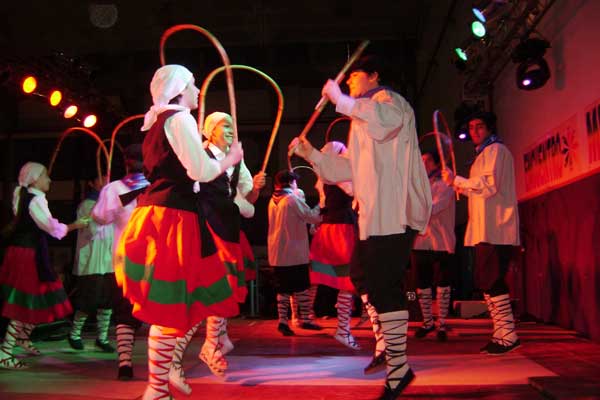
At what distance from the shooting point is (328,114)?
1349cm

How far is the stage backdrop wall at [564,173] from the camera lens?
A: 4.71m

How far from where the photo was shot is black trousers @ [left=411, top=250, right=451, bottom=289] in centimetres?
514

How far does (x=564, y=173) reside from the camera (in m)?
5.37

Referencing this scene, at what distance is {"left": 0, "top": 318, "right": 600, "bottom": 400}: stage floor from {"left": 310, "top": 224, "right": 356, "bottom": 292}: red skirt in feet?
1.80

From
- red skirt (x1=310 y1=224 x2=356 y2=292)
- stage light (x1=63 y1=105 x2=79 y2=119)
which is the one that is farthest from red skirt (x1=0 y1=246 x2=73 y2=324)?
stage light (x1=63 y1=105 x2=79 y2=119)

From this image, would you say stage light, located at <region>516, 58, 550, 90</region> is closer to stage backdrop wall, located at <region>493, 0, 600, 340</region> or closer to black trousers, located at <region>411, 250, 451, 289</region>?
stage backdrop wall, located at <region>493, 0, 600, 340</region>

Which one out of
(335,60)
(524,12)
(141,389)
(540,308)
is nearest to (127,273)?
(141,389)

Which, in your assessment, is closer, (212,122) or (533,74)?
(212,122)

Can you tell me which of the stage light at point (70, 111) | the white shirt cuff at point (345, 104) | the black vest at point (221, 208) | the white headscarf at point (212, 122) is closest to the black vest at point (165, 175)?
the black vest at point (221, 208)

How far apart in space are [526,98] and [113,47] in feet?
25.7

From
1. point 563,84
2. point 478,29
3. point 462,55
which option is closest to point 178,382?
point 563,84

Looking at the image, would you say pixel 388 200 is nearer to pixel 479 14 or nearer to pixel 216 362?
pixel 216 362

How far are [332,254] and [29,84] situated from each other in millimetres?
4673

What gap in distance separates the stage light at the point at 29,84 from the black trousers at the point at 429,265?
200 inches
